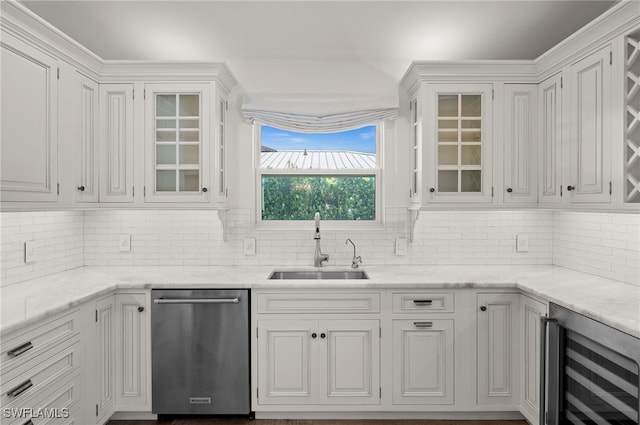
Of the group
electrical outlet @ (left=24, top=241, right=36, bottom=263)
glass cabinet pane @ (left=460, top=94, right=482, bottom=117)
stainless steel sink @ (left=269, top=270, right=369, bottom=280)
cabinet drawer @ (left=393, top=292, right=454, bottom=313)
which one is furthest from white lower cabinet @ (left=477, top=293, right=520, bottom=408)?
electrical outlet @ (left=24, top=241, right=36, bottom=263)

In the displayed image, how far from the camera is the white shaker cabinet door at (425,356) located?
267 centimetres

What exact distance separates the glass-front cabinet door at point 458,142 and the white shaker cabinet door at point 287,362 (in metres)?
1.28

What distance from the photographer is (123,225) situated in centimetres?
329

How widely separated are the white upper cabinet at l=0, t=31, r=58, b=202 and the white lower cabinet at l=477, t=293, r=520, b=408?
2.64m

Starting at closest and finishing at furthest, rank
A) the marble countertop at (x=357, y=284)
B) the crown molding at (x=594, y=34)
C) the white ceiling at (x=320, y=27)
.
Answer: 1. the marble countertop at (x=357, y=284)
2. the crown molding at (x=594, y=34)
3. the white ceiling at (x=320, y=27)

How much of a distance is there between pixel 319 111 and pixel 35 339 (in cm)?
234

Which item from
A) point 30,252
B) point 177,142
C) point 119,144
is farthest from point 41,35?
point 30,252

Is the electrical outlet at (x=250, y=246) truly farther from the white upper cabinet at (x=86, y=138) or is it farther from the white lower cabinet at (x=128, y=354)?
the white upper cabinet at (x=86, y=138)

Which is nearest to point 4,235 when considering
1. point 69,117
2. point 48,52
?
point 69,117

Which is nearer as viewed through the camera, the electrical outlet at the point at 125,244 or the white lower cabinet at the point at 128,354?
the white lower cabinet at the point at 128,354

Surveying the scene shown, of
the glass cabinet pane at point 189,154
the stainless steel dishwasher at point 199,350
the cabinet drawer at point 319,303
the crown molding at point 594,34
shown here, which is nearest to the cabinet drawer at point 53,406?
the stainless steel dishwasher at point 199,350

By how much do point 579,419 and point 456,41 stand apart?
2.47 m

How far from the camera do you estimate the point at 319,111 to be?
3.31m

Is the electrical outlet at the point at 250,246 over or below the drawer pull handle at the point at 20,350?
over
